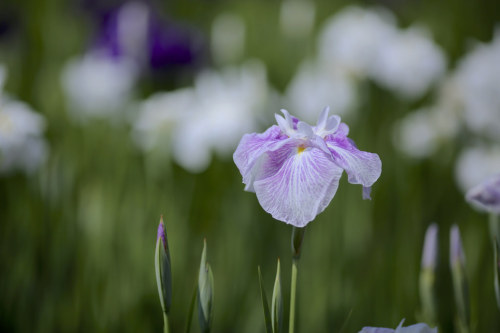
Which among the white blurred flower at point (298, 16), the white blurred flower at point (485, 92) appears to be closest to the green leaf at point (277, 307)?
the white blurred flower at point (485, 92)

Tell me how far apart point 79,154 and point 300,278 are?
726mm

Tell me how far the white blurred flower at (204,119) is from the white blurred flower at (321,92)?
19cm

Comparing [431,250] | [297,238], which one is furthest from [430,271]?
[297,238]

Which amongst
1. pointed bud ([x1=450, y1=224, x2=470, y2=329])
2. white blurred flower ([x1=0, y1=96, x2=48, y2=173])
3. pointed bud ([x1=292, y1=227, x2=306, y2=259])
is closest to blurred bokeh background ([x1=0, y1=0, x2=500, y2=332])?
white blurred flower ([x1=0, y1=96, x2=48, y2=173])

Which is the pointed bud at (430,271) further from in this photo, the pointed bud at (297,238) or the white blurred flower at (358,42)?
the white blurred flower at (358,42)

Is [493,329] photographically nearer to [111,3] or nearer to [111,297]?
[111,297]

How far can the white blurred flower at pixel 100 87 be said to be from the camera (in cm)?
153

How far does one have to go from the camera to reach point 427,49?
133 cm

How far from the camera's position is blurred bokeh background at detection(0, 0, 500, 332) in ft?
2.94

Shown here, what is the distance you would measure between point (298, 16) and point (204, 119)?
24.3 inches

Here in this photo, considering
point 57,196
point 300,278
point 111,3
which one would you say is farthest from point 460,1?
point 57,196

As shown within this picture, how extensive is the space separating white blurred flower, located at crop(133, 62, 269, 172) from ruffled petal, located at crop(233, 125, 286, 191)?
682mm

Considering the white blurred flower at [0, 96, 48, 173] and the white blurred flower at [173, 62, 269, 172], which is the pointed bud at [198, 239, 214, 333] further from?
the white blurred flower at [173, 62, 269, 172]

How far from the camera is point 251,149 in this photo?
389 millimetres
